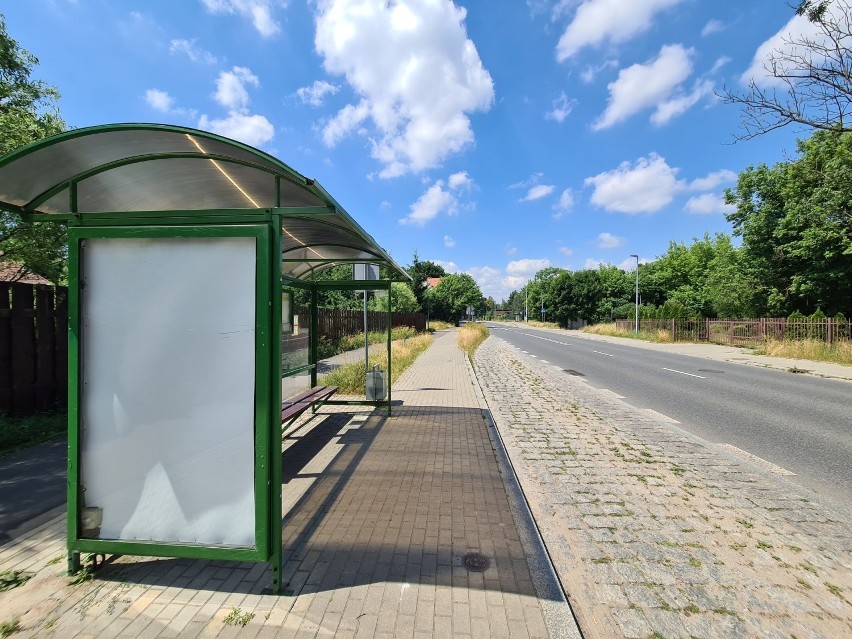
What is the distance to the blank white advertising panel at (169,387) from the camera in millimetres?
2725

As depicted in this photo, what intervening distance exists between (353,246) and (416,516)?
3.33 meters

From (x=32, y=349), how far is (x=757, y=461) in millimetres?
9557

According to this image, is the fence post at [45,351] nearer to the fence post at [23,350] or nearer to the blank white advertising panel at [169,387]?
the fence post at [23,350]

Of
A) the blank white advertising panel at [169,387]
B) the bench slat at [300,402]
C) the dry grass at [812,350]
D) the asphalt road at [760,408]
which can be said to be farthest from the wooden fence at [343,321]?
the dry grass at [812,350]

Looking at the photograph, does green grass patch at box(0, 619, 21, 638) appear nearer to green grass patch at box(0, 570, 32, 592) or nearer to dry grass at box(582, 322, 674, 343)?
green grass patch at box(0, 570, 32, 592)

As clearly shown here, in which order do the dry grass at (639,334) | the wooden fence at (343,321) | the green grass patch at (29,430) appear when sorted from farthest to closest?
the dry grass at (639,334) < the wooden fence at (343,321) < the green grass patch at (29,430)

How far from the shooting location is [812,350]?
17.7 metres

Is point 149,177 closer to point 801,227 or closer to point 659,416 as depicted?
point 659,416

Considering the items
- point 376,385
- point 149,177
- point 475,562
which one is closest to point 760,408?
point 376,385

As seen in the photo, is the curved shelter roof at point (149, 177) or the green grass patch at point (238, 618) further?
the curved shelter roof at point (149, 177)

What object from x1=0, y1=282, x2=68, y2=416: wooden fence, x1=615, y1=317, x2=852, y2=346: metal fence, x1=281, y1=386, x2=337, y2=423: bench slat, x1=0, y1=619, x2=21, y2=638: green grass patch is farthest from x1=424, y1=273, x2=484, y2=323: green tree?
x1=0, y1=619, x2=21, y2=638: green grass patch

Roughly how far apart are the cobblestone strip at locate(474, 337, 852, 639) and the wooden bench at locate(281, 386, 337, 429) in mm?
2679

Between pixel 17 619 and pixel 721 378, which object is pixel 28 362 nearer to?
pixel 17 619

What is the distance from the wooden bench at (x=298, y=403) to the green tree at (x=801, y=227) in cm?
2340
